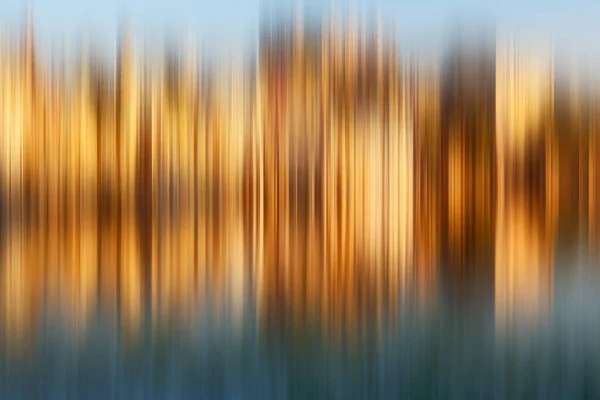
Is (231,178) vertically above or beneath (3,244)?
above

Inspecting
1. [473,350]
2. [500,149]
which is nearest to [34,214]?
[500,149]

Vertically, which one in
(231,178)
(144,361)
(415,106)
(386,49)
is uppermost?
(386,49)

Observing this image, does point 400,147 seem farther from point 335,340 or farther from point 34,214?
point 335,340

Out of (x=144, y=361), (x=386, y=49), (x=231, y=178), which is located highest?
(x=386, y=49)

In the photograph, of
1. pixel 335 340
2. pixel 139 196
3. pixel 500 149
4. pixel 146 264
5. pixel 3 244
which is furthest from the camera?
pixel 139 196

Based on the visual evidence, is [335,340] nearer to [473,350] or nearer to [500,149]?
[473,350]

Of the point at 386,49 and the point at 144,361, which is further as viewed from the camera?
the point at 386,49

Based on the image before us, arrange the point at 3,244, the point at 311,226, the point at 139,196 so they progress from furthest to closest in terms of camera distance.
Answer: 1. the point at 139,196
2. the point at 311,226
3. the point at 3,244

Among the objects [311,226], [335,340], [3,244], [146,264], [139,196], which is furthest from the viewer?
[139,196]

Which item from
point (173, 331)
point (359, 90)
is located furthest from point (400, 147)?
point (173, 331)
